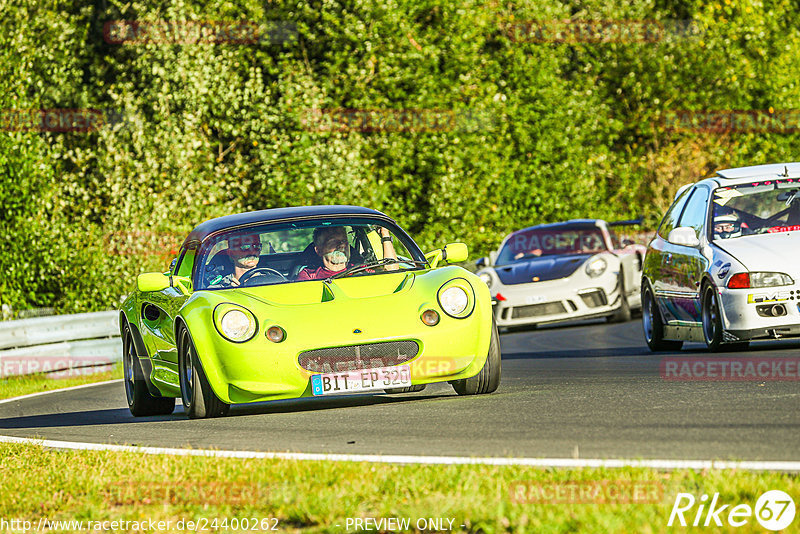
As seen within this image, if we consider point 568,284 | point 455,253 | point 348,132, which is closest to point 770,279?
point 455,253

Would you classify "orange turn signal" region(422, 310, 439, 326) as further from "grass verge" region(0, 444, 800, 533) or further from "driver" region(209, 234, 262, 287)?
"grass verge" region(0, 444, 800, 533)

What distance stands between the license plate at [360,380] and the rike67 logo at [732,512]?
12.0 feet

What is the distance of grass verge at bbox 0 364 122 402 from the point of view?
1534 centimetres

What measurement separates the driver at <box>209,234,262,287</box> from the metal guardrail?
769cm

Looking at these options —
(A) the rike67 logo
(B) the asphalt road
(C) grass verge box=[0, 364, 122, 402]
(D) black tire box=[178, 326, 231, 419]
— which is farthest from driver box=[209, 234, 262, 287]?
(C) grass verge box=[0, 364, 122, 402]

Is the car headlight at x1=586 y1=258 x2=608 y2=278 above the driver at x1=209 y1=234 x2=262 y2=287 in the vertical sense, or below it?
below

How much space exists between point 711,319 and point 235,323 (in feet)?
15.5

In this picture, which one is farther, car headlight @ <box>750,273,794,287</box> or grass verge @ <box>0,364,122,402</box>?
grass verge @ <box>0,364,122,402</box>

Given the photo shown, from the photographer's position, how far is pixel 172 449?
24.3 ft

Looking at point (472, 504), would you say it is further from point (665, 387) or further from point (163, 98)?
point (163, 98)

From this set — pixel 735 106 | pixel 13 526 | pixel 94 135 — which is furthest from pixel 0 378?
pixel 735 106

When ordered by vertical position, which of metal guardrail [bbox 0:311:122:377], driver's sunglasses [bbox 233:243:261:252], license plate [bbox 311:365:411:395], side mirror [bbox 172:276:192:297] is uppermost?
driver's sunglasses [bbox 233:243:261:252]

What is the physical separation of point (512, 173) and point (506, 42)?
4288 millimetres

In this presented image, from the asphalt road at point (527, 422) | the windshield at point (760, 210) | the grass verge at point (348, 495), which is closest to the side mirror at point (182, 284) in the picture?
the asphalt road at point (527, 422)
